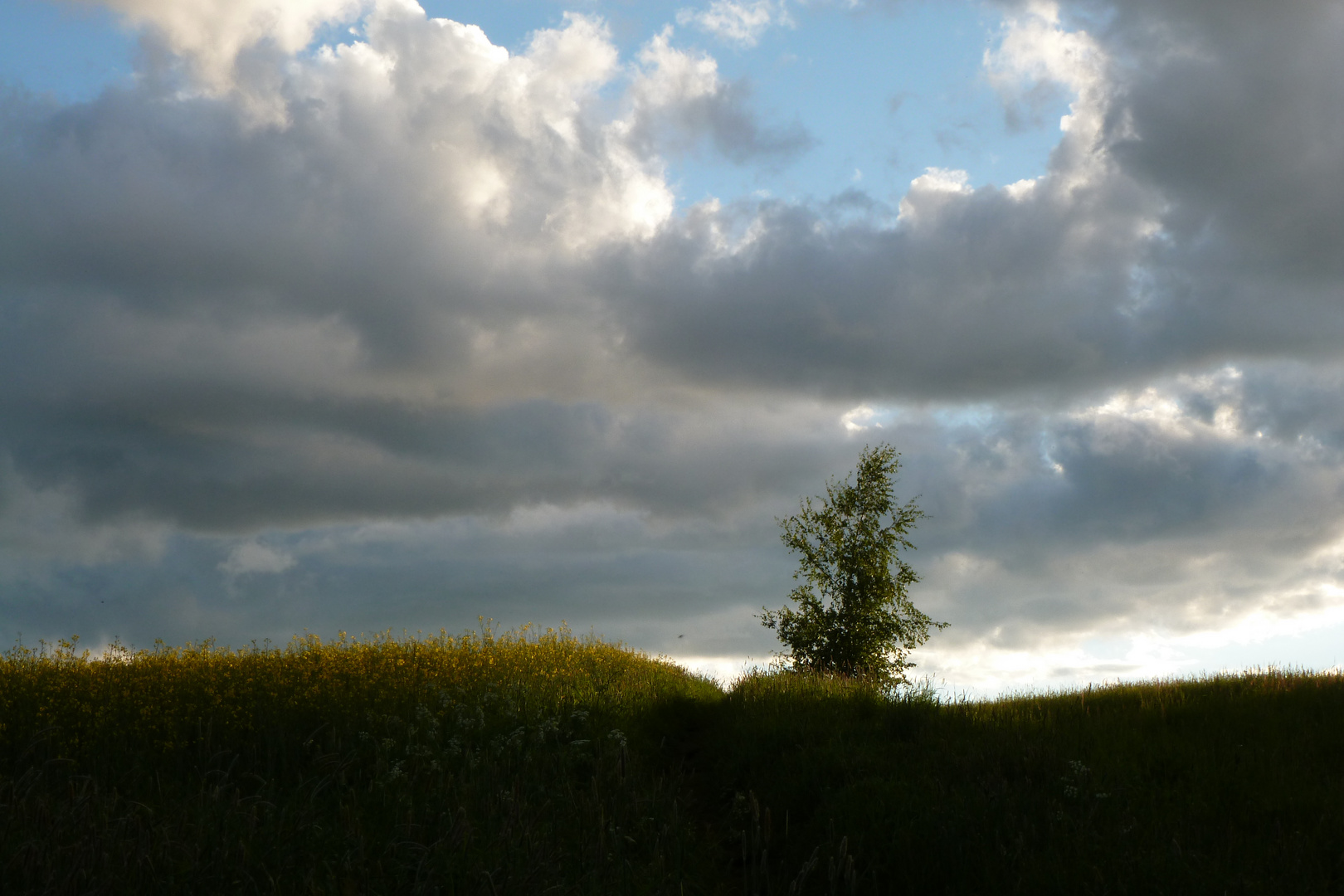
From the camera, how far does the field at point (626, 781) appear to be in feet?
21.0

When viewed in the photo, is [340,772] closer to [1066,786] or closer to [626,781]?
[626,781]

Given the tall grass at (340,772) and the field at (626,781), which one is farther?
the field at (626,781)

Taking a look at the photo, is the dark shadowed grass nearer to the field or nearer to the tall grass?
the field

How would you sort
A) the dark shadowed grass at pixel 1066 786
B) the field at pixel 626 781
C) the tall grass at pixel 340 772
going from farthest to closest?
the dark shadowed grass at pixel 1066 786, the field at pixel 626 781, the tall grass at pixel 340 772

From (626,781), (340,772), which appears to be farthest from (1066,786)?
(340,772)

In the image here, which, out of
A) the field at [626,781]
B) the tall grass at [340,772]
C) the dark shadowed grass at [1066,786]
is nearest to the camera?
the tall grass at [340,772]

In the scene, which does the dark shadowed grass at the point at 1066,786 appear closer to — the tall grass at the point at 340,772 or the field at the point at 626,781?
the field at the point at 626,781

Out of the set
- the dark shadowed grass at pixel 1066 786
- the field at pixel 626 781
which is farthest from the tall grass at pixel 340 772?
the dark shadowed grass at pixel 1066 786

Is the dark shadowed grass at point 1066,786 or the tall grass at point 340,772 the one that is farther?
the dark shadowed grass at point 1066,786

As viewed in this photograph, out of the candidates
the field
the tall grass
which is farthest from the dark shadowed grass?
the tall grass

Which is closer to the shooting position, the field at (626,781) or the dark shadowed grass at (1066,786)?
the field at (626,781)

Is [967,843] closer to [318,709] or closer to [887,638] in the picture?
[318,709]

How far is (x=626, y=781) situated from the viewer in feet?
38.7

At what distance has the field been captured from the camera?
252 inches
